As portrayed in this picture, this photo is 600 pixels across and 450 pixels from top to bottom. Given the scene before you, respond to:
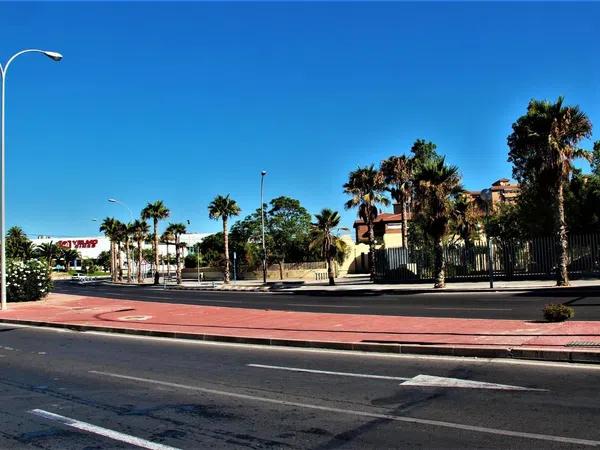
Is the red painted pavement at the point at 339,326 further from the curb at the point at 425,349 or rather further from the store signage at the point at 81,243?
the store signage at the point at 81,243

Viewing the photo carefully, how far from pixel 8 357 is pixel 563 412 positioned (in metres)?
11.0

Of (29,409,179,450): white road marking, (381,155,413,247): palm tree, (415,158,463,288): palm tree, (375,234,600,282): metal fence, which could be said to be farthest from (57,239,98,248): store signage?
(29,409,179,450): white road marking

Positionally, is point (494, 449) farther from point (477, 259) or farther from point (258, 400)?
point (477, 259)

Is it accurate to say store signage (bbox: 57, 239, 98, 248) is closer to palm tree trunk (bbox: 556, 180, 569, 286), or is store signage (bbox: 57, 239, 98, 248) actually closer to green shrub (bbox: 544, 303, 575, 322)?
palm tree trunk (bbox: 556, 180, 569, 286)

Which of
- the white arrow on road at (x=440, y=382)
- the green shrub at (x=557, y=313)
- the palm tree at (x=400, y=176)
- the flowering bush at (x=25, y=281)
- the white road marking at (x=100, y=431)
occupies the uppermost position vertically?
the palm tree at (x=400, y=176)

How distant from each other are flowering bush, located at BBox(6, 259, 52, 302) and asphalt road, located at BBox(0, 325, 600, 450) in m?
21.8

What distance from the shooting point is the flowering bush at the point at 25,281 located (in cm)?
3095

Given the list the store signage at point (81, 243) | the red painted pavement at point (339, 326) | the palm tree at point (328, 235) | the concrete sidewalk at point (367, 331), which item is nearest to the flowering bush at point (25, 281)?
the red painted pavement at point (339, 326)

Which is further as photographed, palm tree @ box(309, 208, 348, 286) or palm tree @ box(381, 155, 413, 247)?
palm tree @ box(381, 155, 413, 247)

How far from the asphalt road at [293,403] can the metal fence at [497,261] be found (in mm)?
23885

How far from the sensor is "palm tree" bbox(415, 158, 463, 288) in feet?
102

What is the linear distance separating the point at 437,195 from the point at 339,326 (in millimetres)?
18054

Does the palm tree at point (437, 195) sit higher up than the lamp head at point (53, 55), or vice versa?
the lamp head at point (53, 55)

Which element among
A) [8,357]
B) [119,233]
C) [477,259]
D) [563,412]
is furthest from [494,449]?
[119,233]
